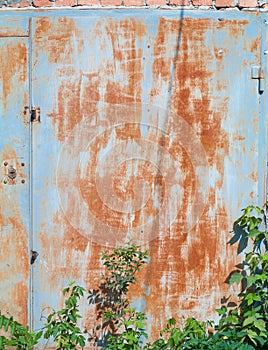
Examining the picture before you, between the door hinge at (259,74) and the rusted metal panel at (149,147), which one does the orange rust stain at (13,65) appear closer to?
the rusted metal panel at (149,147)

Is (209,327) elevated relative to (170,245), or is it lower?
lower

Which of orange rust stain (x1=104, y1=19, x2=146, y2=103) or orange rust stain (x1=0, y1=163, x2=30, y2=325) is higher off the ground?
orange rust stain (x1=104, y1=19, x2=146, y2=103)

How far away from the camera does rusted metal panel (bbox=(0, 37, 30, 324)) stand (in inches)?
145

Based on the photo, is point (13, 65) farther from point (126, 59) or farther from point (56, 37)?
point (126, 59)

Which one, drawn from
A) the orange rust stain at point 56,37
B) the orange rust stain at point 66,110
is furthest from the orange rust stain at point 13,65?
the orange rust stain at point 66,110

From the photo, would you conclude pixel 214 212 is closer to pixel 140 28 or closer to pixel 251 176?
pixel 251 176

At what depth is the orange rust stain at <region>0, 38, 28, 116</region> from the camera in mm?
3668

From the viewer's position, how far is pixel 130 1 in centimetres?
363

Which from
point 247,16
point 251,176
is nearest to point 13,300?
point 251,176

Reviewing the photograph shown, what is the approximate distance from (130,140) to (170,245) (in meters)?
0.69

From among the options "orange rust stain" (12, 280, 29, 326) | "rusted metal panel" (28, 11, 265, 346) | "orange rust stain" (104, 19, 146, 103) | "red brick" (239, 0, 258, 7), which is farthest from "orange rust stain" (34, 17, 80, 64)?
"orange rust stain" (12, 280, 29, 326)

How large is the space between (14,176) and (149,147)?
860 millimetres

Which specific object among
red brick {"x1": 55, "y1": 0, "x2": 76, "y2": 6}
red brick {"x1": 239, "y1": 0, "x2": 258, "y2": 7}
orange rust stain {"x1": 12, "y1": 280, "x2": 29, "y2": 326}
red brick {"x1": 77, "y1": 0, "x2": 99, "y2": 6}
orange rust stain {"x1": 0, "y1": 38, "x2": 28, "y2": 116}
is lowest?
orange rust stain {"x1": 12, "y1": 280, "x2": 29, "y2": 326}

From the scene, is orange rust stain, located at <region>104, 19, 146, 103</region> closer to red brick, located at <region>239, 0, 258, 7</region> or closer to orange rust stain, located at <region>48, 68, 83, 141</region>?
orange rust stain, located at <region>48, 68, 83, 141</region>
